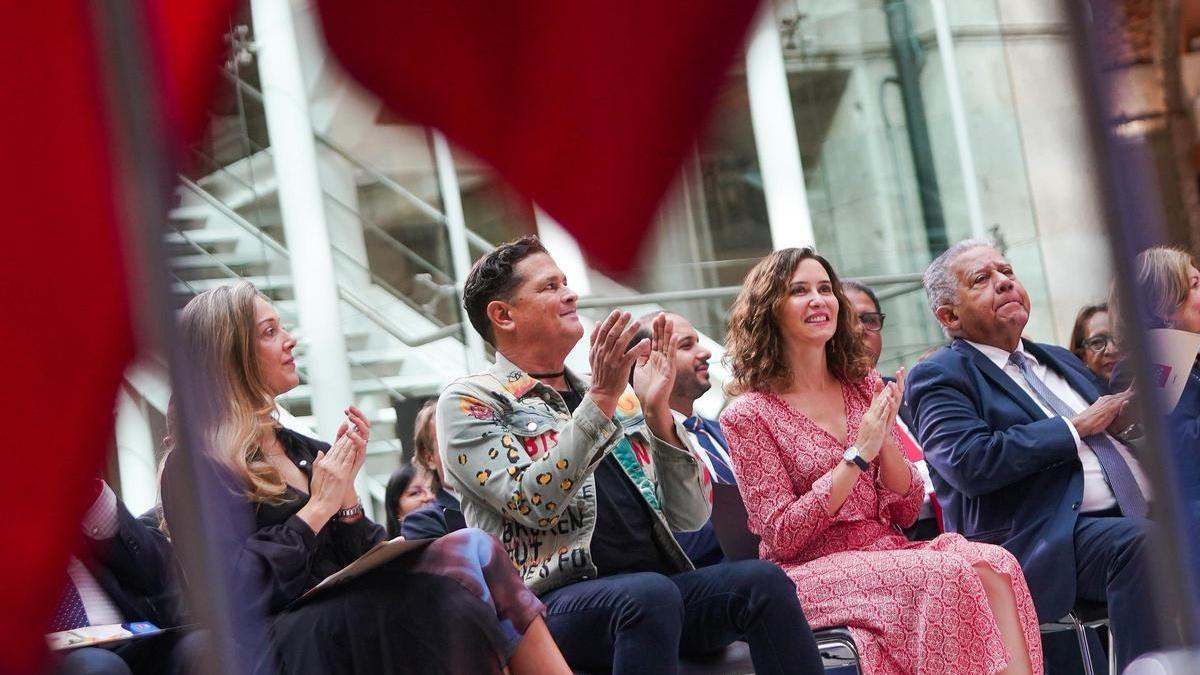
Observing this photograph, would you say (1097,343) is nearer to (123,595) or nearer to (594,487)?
(594,487)

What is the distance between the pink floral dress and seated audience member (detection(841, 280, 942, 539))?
0.64ft

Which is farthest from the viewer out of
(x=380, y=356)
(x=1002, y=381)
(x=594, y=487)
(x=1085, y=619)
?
(x=380, y=356)

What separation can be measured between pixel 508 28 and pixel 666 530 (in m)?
1.24

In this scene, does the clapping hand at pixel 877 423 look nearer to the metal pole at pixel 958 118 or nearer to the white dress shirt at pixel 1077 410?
the white dress shirt at pixel 1077 410

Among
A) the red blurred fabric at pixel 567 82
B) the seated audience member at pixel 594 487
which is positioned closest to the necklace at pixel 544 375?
the seated audience member at pixel 594 487

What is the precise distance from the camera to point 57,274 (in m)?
1.23

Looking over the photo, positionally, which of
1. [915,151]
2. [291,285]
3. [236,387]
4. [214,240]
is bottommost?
[236,387]

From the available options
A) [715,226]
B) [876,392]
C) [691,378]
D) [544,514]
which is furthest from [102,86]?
[691,378]

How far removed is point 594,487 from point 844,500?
485 millimetres

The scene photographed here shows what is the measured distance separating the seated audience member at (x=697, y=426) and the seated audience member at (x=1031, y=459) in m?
0.40

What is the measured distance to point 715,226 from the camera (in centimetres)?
163

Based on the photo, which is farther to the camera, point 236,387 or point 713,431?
point 713,431

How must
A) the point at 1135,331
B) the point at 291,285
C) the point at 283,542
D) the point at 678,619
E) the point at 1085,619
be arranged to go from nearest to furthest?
1. the point at 1135,331
2. the point at 291,285
3. the point at 283,542
4. the point at 678,619
5. the point at 1085,619

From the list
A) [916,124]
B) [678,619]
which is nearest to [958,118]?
[916,124]
